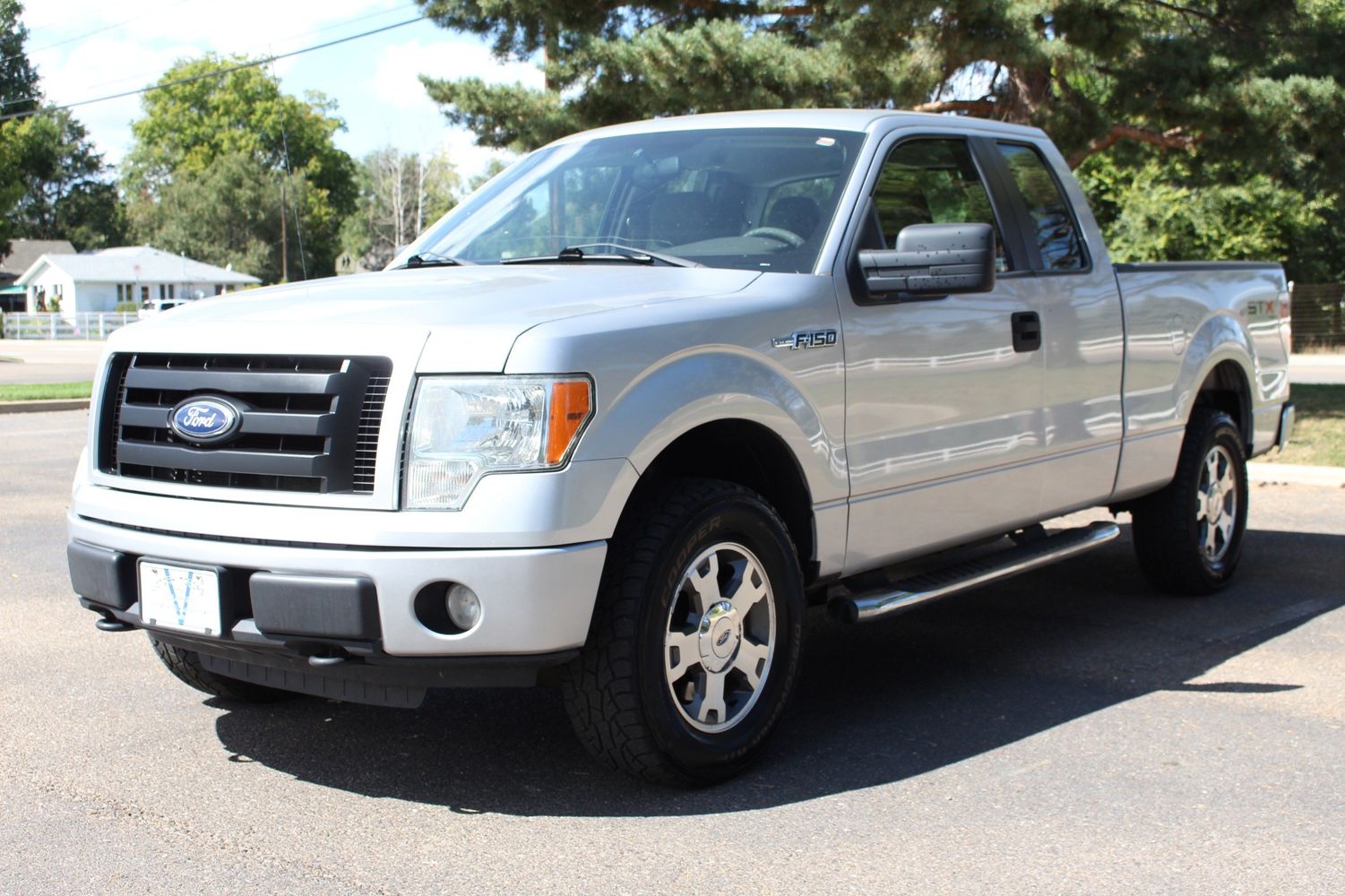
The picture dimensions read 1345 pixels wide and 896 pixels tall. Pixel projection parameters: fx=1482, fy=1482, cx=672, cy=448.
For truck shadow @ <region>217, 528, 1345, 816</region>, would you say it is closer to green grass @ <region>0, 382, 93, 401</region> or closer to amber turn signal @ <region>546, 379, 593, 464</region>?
amber turn signal @ <region>546, 379, 593, 464</region>

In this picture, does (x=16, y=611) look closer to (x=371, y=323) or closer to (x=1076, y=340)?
(x=371, y=323)

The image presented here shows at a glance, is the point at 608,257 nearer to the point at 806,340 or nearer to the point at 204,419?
the point at 806,340

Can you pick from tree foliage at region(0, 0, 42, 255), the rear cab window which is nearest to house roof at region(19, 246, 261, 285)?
tree foliage at region(0, 0, 42, 255)

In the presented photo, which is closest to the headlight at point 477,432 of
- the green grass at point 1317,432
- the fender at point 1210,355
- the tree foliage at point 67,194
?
the fender at point 1210,355

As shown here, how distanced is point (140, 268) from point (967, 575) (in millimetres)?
82030

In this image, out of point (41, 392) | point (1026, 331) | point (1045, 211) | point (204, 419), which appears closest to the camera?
point (204, 419)

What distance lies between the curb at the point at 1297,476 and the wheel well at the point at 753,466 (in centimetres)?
707

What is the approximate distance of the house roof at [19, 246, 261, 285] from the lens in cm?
7975

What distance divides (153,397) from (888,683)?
2.71m

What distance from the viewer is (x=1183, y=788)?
13.7 ft

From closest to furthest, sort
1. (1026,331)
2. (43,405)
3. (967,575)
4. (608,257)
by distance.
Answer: (608,257) < (967,575) < (1026,331) < (43,405)

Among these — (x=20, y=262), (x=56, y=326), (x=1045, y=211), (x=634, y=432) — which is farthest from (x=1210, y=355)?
(x=20, y=262)

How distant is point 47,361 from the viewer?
33.7m

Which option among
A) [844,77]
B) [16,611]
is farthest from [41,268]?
[16,611]
